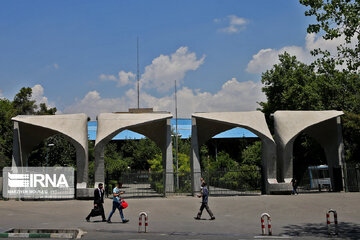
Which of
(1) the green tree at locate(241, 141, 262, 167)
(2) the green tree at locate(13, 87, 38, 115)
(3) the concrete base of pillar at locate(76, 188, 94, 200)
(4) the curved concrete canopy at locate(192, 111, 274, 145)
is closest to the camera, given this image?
(3) the concrete base of pillar at locate(76, 188, 94, 200)

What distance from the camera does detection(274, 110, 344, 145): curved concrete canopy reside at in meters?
26.2

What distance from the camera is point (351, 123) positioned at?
27.8 meters

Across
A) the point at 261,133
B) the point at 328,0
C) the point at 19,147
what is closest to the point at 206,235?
the point at 328,0

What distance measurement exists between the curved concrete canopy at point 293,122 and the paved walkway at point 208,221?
5317 millimetres

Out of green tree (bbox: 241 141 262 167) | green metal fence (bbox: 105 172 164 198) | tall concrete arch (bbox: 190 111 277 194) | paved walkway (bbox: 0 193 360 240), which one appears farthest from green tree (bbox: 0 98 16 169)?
green tree (bbox: 241 141 262 167)

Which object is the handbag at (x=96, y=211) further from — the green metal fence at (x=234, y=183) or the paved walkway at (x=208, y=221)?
the green metal fence at (x=234, y=183)

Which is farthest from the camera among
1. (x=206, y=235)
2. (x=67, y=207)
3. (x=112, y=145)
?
(x=112, y=145)

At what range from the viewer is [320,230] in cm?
1279

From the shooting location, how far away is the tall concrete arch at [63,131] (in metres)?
25.5

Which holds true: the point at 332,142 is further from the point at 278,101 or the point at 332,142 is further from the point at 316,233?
the point at 316,233

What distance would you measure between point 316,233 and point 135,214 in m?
8.36

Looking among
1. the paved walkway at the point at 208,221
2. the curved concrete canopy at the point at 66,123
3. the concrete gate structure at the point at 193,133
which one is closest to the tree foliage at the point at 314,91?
the concrete gate structure at the point at 193,133

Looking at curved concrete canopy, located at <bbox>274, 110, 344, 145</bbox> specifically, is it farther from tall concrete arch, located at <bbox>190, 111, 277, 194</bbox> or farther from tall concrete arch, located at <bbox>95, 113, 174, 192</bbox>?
tall concrete arch, located at <bbox>95, 113, 174, 192</bbox>

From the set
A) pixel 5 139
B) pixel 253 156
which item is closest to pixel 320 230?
pixel 253 156
